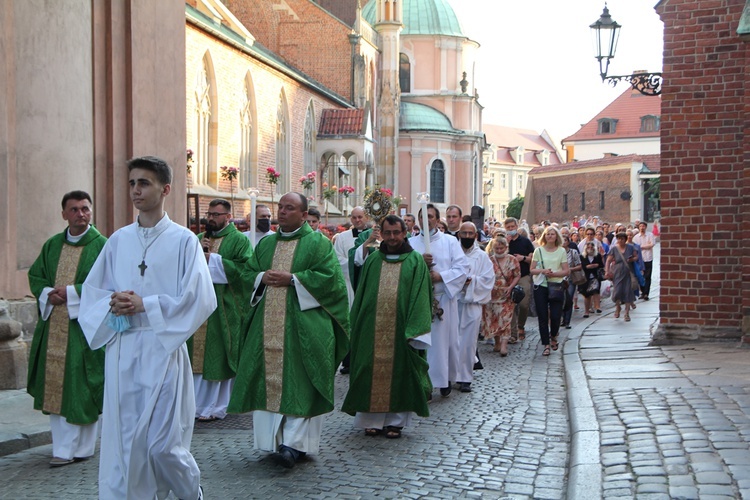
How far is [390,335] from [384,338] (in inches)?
2.2

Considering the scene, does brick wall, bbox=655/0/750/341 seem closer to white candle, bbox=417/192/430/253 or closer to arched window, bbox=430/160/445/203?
white candle, bbox=417/192/430/253

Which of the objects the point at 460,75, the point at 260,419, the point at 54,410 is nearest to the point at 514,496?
the point at 260,419

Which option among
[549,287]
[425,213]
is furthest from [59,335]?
[549,287]

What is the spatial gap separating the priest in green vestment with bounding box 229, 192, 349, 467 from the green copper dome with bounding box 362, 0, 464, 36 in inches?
2419

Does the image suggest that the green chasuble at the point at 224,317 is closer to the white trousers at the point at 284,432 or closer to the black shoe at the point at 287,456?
the white trousers at the point at 284,432

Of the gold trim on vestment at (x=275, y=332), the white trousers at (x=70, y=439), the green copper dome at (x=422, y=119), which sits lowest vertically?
the white trousers at (x=70, y=439)

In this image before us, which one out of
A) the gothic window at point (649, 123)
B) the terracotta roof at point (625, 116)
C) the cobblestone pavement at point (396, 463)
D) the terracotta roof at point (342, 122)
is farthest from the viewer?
the terracotta roof at point (625, 116)

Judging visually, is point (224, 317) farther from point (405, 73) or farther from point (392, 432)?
point (405, 73)

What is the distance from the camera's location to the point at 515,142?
130 meters

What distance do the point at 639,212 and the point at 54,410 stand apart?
61.3 metres

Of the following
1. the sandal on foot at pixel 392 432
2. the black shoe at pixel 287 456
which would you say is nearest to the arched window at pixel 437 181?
the sandal on foot at pixel 392 432

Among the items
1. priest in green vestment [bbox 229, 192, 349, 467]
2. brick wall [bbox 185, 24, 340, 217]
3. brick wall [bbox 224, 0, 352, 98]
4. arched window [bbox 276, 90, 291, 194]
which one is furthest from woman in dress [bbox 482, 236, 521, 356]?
brick wall [bbox 224, 0, 352, 98]

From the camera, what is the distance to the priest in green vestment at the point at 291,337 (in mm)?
7348

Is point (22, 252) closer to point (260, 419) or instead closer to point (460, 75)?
point (260, 419)
